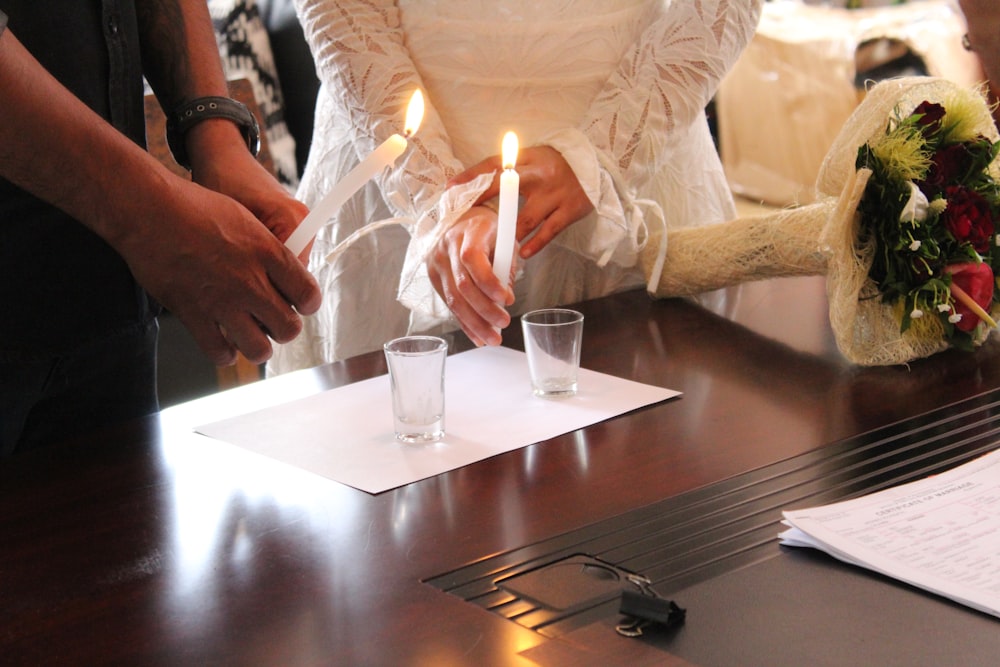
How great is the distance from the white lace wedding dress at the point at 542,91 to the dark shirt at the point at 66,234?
31 cm

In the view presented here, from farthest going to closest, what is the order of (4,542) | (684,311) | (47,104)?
(684,311) < (47,104) < (4,542)

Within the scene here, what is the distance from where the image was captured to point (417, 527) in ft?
2.59

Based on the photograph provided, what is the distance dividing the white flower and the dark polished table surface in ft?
0.49


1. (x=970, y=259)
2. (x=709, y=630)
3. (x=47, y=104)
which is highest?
(x=47, y=104)

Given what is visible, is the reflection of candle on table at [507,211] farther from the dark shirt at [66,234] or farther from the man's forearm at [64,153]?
the dark shirt at [66,234]

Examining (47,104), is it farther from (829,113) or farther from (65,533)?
(829,113)

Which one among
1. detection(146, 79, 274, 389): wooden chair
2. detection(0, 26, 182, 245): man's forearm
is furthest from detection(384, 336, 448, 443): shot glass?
detection(146, 79, 274, 389): wooden chair

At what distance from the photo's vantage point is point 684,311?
1338 millimetres

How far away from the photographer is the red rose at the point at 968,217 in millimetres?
1125

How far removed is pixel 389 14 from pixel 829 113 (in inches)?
110

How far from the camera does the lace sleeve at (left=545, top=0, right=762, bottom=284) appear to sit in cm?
137

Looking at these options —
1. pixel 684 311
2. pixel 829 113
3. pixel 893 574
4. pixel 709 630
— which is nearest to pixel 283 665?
pixel 709 630

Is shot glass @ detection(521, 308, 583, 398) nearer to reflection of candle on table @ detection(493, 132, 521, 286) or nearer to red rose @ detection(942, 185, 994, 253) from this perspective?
reflection of candle on table @ detection(493, 132, 521, 286)

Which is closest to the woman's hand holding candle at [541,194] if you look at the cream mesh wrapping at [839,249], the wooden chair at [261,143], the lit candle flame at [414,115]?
the cream mesh wrapping at [839,249]
